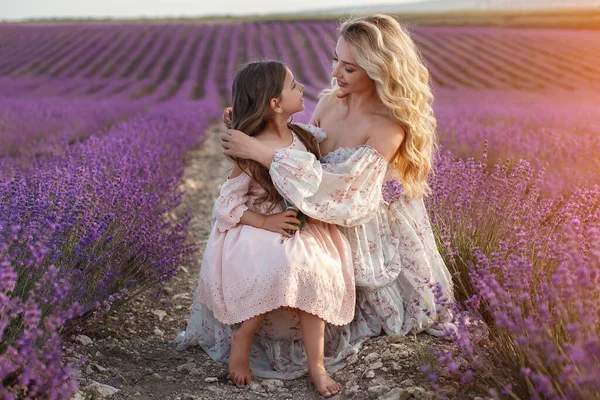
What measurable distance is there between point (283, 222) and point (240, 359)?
0.53 metres

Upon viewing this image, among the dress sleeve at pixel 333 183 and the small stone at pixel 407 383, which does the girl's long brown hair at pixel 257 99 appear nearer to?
the dress sleeve at pixel 333 183

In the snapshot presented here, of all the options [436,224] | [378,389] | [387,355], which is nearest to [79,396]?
[378,389]

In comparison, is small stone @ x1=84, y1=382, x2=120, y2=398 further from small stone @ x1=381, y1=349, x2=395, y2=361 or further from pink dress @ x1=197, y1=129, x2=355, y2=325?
small stone @ x1=381, y1=349, x2=395, y2=361

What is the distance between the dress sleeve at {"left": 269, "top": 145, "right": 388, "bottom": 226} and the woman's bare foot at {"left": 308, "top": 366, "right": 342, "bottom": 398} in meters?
0.54

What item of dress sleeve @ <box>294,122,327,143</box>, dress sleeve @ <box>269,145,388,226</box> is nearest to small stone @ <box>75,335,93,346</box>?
dress sleeve @ <box>269,145,388,226</box>

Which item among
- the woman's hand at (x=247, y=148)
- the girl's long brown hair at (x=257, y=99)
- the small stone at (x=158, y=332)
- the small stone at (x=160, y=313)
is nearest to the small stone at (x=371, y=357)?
the girl's long brown hair at (x=257, y=99)

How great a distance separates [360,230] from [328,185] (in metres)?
0.30

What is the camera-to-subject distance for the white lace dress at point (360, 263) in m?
2.33

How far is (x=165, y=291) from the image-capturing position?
3.54 m

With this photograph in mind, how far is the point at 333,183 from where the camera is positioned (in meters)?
2.36

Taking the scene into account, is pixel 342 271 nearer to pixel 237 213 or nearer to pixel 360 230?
pixel 360 230

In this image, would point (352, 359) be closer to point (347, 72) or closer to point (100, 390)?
point (100, 390)

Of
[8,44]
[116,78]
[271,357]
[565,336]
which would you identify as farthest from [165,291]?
[8,44]

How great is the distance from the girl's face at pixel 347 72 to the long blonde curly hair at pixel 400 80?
0.04 m
